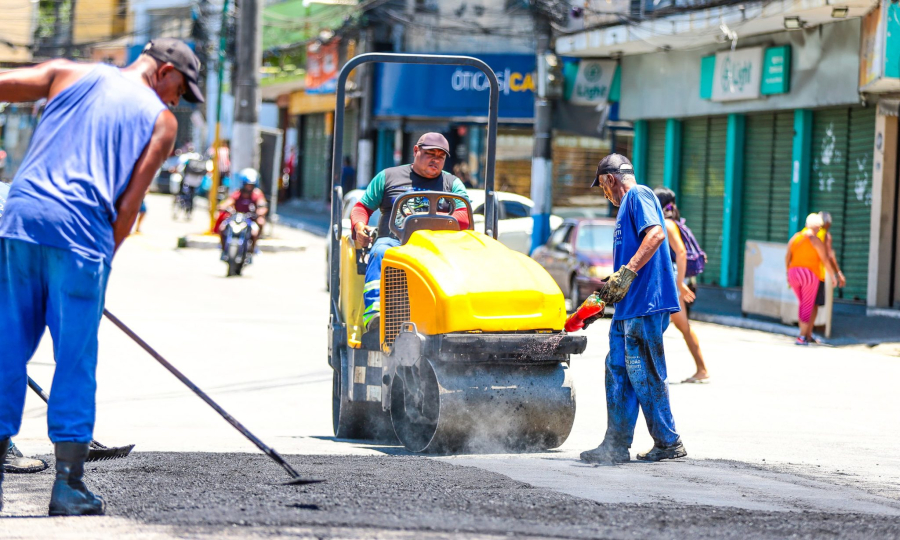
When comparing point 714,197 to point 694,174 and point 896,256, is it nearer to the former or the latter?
point 694,174

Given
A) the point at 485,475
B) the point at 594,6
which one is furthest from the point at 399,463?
the point at 594,6

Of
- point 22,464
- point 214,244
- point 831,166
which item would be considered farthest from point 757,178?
point 22,464

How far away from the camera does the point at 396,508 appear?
517cm

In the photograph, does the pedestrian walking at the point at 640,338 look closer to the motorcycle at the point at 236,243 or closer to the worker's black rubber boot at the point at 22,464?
the worker's black rubber boot at the point at 22,464

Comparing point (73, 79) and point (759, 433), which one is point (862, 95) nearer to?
point (759, 433)

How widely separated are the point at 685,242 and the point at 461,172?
54.8 ft

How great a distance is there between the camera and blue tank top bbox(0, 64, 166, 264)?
500 centimetres

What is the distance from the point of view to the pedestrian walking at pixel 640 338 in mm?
7320

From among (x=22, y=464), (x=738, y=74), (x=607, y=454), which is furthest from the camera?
(x=738, y=74)

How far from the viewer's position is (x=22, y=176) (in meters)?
5.07

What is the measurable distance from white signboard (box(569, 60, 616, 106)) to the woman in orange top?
11.4 meters

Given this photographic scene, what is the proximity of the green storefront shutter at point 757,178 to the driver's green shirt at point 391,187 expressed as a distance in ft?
49.9

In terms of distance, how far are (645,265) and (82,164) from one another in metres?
3.40

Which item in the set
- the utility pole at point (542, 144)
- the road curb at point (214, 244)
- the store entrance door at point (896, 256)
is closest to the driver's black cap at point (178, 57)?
the store entrance door at point (896, 256)
